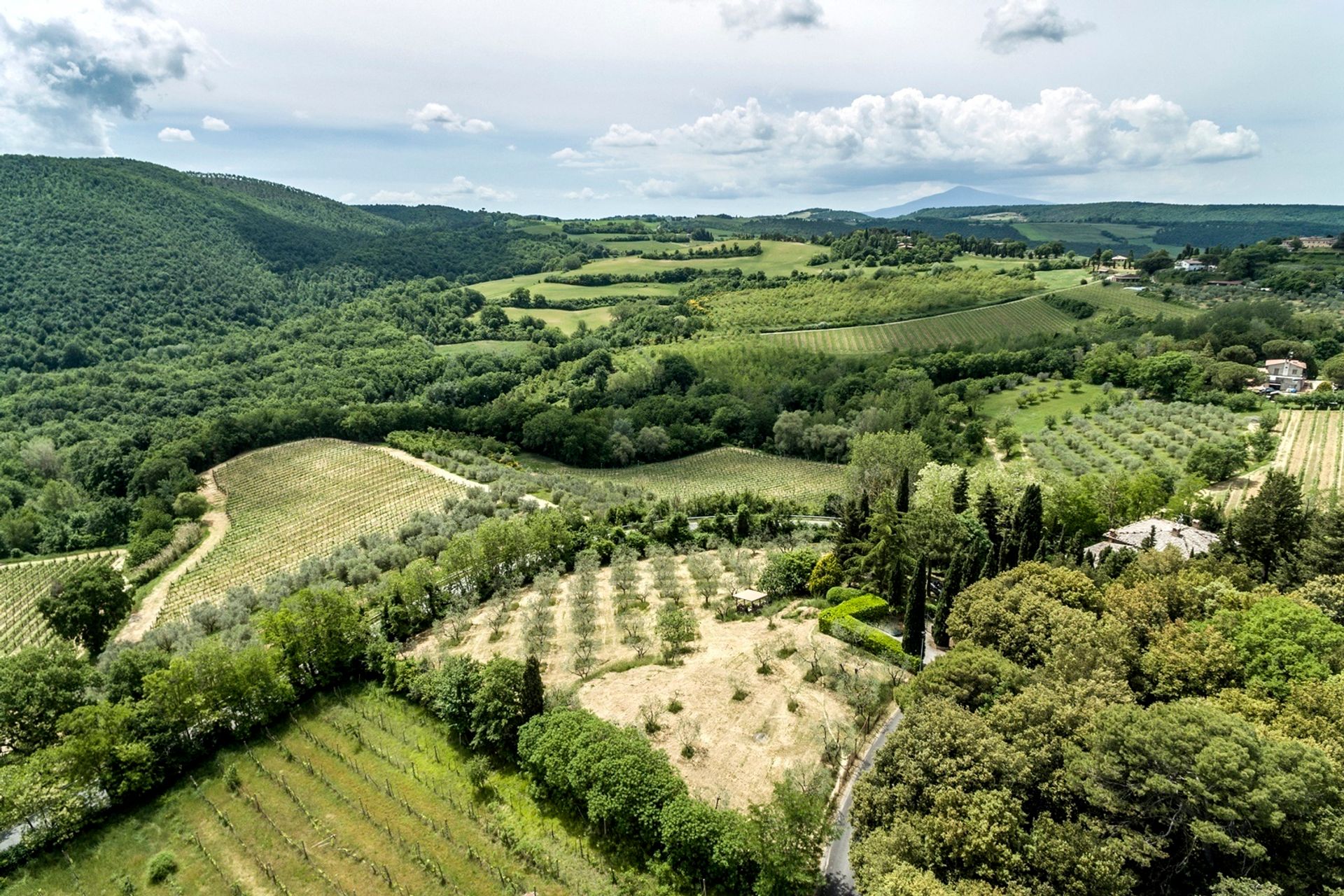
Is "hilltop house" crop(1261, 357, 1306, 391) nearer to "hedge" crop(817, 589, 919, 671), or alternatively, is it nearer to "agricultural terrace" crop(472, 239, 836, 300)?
"hedge" crop(817, 589, 919, 671)

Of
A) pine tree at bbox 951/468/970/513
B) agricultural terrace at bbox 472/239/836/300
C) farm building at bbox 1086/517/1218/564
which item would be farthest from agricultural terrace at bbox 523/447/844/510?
agricultural terrace at bbox 472/239/836/300

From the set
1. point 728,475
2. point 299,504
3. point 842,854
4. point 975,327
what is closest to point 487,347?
point 299,504

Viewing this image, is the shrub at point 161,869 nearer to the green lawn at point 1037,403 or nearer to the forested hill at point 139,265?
the green lawn at point 1037,403

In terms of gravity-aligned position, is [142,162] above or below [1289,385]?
above

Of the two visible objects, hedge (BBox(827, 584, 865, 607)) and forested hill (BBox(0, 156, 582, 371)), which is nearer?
hedge (BBox(827, 584, 865, 607))

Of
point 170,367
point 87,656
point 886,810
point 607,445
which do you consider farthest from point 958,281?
point 170,367

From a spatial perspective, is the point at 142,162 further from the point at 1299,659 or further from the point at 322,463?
the point at 1299,659

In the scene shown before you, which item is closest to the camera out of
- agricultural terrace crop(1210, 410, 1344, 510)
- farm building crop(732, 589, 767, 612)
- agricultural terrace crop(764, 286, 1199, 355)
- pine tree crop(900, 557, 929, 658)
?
pine tree crop(900, 557, 929, 658)

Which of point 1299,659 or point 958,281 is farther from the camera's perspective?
point 958,281
